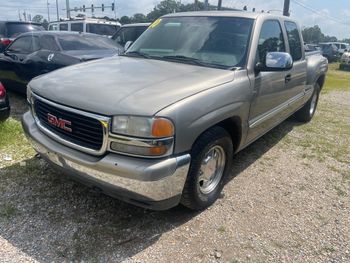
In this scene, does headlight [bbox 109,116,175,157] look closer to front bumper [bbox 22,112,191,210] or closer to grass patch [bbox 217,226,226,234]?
front bumper [bbox 22,112,191,210]

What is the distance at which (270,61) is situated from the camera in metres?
3.36

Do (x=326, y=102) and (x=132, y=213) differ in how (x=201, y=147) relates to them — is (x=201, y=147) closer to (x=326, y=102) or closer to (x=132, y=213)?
(x=132, y=213)

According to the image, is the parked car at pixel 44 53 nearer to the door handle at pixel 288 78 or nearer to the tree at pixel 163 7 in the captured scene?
the door handle at pixel 288 78

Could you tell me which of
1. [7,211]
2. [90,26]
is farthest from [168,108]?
[90,26]

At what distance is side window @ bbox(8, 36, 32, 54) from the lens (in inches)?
276

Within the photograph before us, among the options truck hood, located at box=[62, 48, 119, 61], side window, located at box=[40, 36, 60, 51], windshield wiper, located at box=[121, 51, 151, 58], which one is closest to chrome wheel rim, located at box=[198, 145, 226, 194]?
windshield wiper, located at box=[121, 51, 151, 58]

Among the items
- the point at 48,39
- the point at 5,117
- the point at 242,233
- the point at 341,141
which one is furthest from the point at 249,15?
the point at 48,39

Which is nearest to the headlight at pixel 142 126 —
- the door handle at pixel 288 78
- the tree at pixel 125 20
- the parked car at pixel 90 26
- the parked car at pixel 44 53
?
the door handle at pixel 288 78

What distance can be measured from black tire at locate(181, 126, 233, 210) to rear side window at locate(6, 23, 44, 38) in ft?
35.7

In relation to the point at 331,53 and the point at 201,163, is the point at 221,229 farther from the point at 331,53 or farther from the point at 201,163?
the point at 331,53

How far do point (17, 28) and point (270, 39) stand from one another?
422 inches

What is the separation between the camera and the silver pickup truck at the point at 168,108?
238 centimetres

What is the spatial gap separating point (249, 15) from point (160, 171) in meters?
2.32

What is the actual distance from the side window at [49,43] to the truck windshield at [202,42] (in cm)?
297
